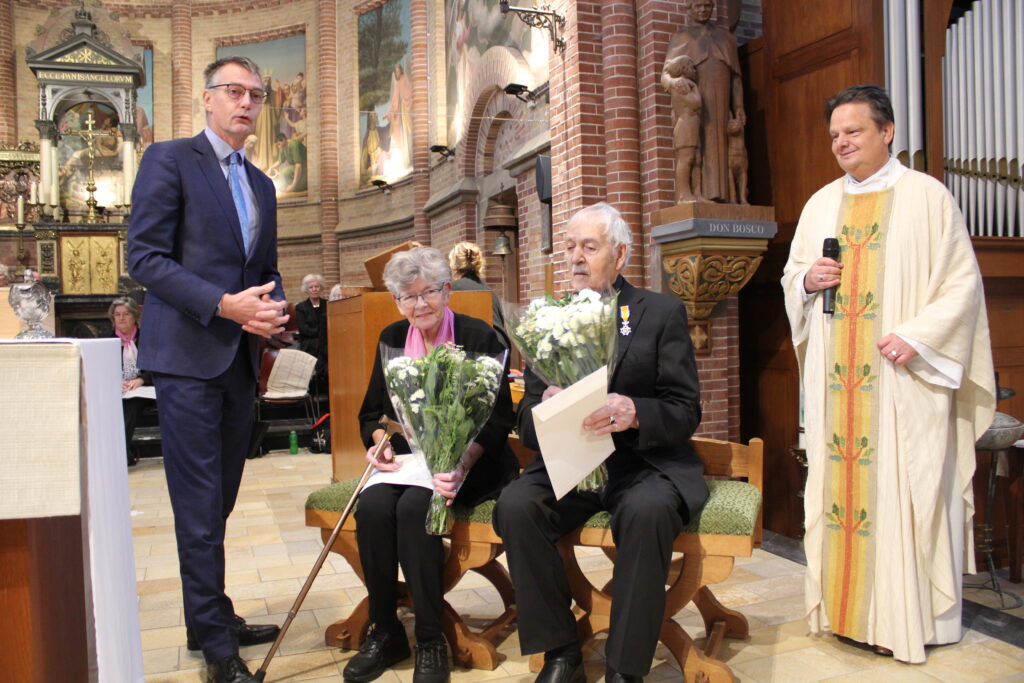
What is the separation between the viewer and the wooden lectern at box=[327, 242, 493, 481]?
16.6 ft

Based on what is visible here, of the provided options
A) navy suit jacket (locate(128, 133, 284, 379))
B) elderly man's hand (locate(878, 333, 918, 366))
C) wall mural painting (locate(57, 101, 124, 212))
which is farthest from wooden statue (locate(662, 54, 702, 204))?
wall mural painting (locate(57, 101, 124, 212))

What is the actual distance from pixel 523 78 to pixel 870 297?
6.80 meters

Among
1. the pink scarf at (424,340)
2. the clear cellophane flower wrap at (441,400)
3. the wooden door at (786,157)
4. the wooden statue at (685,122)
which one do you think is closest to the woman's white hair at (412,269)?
the pink scarf at (424,340)

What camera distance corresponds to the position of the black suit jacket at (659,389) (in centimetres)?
270

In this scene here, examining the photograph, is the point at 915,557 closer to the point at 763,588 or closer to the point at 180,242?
the point at 763,588

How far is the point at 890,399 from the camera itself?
311 cm

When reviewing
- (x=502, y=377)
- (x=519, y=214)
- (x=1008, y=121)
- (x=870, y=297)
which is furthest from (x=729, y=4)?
(x=519, y=214)

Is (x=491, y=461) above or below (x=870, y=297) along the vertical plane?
below

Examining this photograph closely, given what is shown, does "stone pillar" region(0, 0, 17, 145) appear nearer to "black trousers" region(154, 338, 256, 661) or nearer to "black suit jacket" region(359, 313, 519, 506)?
"black suit jacket" region(359, 313, 519, 506)

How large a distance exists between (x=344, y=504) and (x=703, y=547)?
4.30 feet

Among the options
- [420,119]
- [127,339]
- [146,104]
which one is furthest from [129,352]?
[146,104]

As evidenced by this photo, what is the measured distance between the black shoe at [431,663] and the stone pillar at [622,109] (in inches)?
125

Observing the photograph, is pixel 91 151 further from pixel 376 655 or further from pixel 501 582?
pixel 376 655

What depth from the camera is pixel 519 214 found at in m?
9.70
